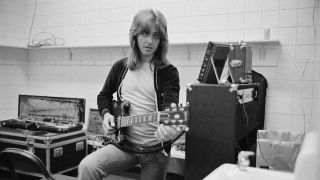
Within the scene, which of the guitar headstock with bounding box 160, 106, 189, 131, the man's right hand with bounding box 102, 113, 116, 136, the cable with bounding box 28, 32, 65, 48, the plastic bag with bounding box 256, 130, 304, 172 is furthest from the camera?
the cable with bounding box 28, 32, 65, 48

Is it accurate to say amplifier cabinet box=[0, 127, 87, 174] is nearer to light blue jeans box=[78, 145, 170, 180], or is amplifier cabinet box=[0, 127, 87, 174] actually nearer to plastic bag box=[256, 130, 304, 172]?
light blue jeans box=[78, 145, 170, 180]

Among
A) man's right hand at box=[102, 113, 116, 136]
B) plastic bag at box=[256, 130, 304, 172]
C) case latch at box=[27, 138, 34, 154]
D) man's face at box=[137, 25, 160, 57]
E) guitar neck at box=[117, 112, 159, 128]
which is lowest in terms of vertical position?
case latch at box=[27, 138, 34, 154]

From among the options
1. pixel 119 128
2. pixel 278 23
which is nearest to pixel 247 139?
pixel 119 128

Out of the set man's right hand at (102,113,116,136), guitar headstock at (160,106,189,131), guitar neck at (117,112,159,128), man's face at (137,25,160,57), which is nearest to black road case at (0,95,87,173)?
man's right hand at (102,113,116,136)

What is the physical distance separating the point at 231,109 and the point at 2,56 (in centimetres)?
342

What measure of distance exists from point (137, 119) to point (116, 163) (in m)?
0.27

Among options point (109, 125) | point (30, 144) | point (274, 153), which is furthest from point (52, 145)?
point (274, 153)

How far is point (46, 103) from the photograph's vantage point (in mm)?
3297

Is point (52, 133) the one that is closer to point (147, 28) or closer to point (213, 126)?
point (147, 28)

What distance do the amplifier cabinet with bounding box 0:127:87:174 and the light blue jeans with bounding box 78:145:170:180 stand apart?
1.40 metres

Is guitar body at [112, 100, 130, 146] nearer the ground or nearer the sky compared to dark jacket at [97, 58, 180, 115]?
nearer the ground

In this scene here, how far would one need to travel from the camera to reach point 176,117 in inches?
63.1

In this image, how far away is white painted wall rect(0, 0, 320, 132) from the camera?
267 centimetres

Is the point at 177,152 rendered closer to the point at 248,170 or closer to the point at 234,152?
the point at 234,152
